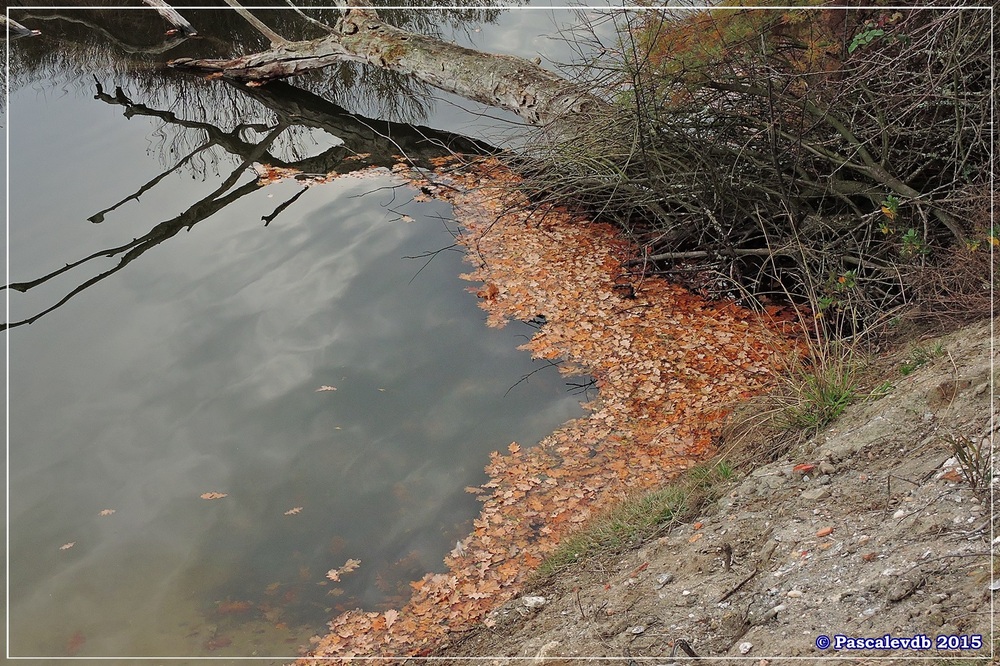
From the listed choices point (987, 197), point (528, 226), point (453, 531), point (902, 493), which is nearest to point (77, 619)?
point (453, 531)

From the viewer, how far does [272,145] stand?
12.9m

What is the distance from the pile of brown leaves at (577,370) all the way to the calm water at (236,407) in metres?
0.27

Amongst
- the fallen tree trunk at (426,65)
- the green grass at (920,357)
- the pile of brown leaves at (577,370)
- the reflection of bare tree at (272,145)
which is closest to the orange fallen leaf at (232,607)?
the pile of brown leaves at (577,370)

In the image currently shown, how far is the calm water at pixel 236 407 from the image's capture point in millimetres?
5605

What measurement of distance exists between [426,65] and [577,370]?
670 centimetres

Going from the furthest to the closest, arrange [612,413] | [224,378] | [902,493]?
[224,378], [612,413], [902,493]

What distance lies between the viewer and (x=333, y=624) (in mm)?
5242

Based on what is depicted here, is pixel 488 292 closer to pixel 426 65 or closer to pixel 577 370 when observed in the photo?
pixel 577 370

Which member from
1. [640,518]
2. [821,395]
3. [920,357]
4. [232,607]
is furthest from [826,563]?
[232,607]

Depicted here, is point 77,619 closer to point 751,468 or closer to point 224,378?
point 224,378

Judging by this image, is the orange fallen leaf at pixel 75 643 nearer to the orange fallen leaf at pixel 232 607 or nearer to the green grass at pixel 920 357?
the orange fallen leaf at pixel 232 607

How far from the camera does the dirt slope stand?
326 centimetres

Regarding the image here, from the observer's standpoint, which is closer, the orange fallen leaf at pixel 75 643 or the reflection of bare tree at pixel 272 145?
the orange fallen leaf at pixel 75 643

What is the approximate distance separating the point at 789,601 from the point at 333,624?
9.92ft
